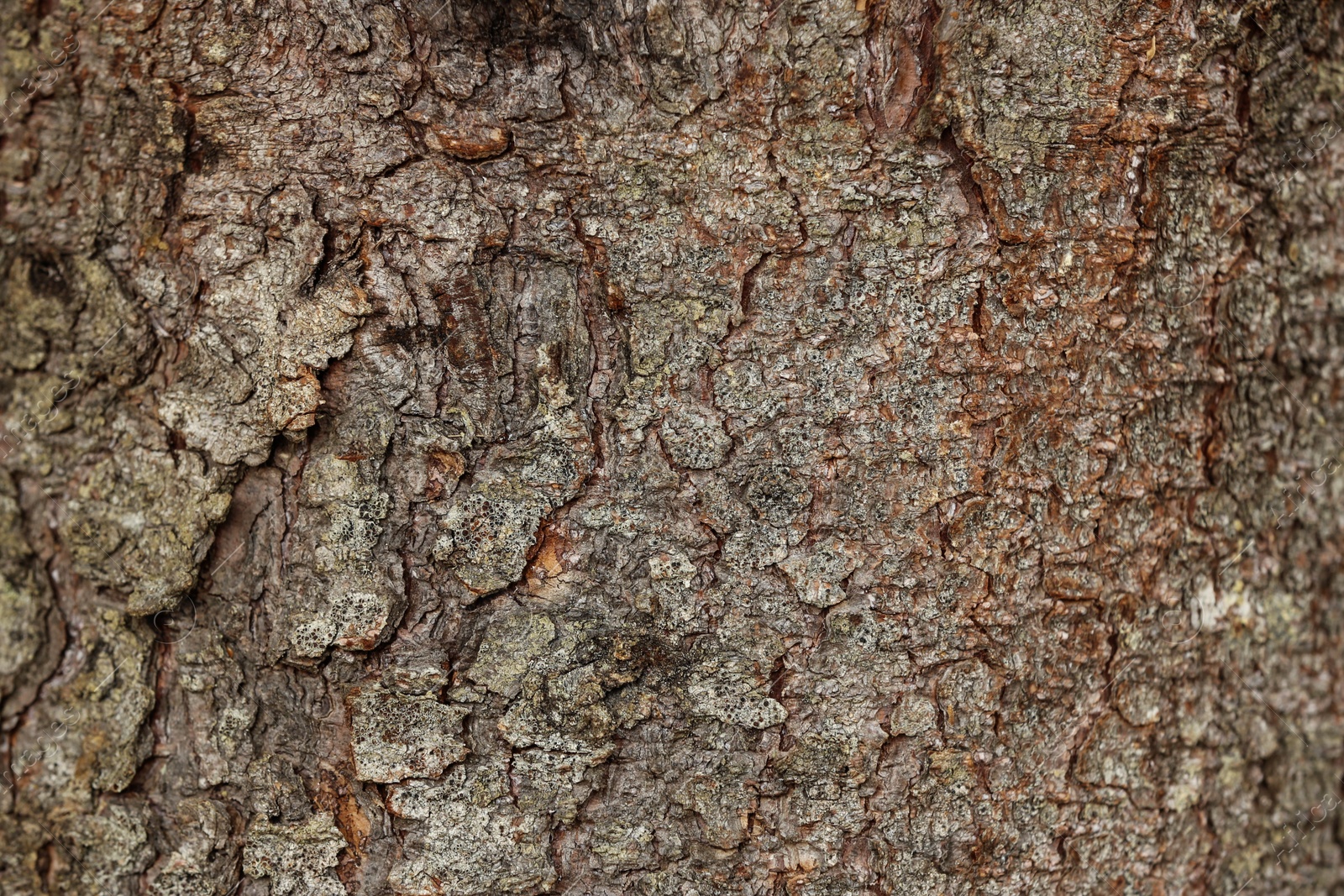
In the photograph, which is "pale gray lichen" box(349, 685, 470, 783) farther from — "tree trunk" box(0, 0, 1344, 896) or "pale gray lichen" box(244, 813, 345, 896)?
"pale gray lichen" box(244, 813, 345, 896)

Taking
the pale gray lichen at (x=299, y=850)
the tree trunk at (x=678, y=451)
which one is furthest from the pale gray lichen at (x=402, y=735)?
the pale gray lichen at (x=299, y=850)

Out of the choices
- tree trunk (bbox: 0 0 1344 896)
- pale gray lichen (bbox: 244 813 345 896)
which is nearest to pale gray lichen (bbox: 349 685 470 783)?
tree trunk (bbox: 0 0 1344 896)

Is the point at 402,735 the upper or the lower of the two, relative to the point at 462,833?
upper

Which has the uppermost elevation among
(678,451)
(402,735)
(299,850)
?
(678,451)

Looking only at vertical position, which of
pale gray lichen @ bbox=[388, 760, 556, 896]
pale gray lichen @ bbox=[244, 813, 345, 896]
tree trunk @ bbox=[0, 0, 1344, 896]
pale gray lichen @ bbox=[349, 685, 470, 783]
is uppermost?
tree trunk @ bbox=[0, 0, 1344, 896]

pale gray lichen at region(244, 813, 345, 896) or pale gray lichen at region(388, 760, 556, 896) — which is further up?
pale gray lichen at region(388, 760, 556, 896)

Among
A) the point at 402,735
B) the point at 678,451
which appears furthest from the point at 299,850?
the point at 678,451

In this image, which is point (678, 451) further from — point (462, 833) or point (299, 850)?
point (299, 850)

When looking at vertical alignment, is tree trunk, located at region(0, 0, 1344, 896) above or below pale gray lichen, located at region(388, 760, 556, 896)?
above
